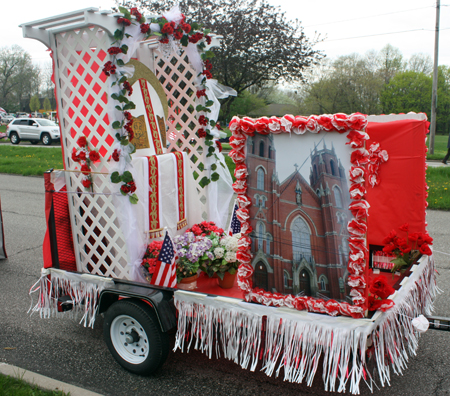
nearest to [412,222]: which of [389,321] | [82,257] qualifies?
[389,321]

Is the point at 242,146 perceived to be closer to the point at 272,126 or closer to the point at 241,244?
the point at 272,126

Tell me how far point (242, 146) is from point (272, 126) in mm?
264

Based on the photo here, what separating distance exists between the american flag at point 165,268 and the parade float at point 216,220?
0.01 m

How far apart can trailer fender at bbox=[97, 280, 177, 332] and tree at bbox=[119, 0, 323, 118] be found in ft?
49.9

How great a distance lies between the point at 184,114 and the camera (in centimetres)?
500

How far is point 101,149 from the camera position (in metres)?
3.71

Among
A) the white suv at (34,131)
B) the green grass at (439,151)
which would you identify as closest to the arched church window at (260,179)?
the green grass at (439,151)

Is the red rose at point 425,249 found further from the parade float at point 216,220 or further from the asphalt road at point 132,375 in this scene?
the asphalt road at point 132,375

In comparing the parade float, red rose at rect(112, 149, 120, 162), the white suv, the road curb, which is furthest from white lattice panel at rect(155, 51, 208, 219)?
the white suv

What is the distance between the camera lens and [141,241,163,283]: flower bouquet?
3651 mm

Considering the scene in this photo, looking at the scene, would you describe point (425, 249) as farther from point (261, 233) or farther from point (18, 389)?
point (18, 389)

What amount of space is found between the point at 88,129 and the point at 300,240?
7.38 feet

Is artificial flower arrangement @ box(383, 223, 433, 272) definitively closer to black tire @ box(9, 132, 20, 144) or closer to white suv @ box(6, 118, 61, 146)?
white suv @ box(6, 118, 61, 146)

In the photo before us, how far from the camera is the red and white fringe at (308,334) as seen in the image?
8.16 feet
